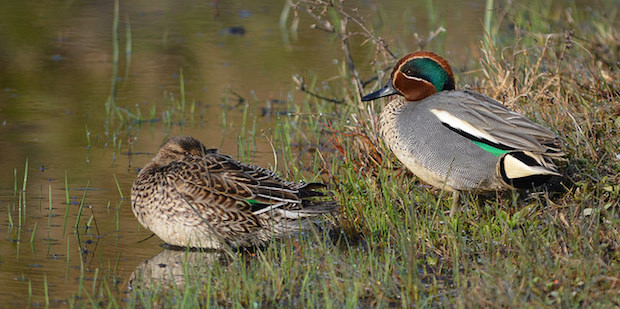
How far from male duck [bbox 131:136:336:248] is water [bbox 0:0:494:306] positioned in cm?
23

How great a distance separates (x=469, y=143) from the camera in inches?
193

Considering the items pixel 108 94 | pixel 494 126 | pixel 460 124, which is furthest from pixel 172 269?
pixel 108 94

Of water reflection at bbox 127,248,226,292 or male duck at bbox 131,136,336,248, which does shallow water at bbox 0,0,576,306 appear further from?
male duck at bbox 131,136,336,248

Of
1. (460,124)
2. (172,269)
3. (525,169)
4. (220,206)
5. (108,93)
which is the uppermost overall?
(460,124)

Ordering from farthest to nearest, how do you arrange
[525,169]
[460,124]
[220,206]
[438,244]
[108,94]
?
[108,94]
[220,206]
[460,124]
[438,244]
[525,169]

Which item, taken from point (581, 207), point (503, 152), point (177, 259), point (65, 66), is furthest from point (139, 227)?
point (65, 66)

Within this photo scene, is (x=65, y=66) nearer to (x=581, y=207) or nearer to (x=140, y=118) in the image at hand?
(x=140, y=118)

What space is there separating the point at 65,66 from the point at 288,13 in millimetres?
4011

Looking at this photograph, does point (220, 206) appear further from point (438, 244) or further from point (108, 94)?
point (108, 94)

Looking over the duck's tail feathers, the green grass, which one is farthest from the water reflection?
the duck's tail feathers

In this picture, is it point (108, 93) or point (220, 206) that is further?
point (108, 93)

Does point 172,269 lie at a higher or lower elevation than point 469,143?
lower

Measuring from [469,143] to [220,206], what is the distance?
135cm

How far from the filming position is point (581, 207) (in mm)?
4984
